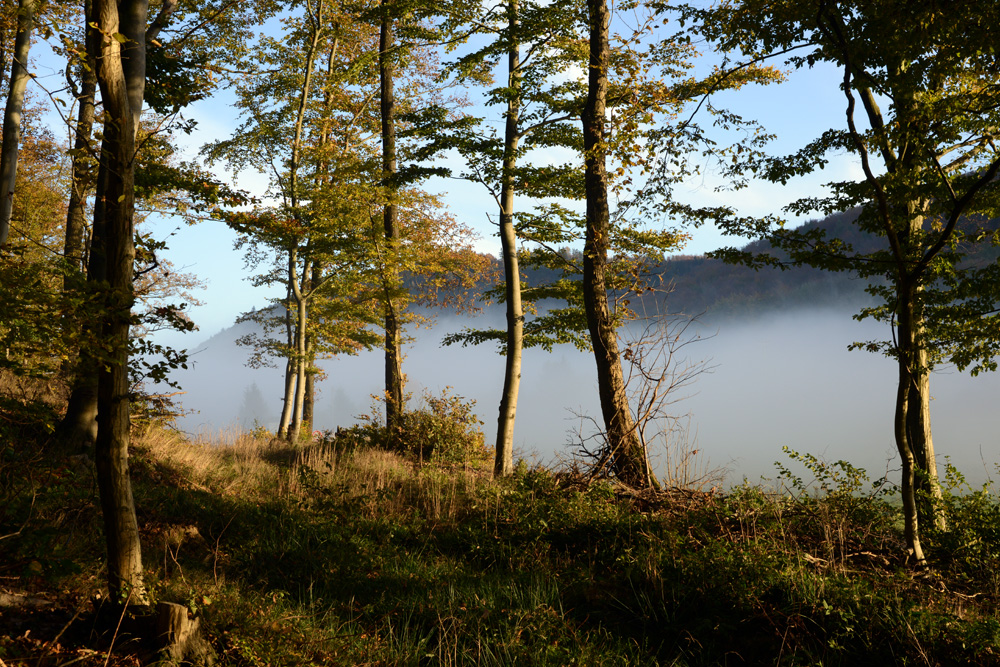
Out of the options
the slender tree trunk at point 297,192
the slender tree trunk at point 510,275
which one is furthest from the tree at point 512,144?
the slender tree trunk at point 297,192

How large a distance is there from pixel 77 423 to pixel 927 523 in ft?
35.7

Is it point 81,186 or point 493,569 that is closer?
point 493,569

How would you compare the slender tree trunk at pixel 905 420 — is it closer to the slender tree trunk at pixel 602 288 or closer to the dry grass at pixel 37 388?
the slender tree trunk at pixel 602 288

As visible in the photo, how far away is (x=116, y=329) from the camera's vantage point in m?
4.18

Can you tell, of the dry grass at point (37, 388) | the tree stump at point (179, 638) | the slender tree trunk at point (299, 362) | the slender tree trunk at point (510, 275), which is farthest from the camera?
the slender tree trunk at point (299, 362)

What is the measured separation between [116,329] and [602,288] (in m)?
6.33

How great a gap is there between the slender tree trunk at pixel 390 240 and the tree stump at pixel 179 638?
9.69 m

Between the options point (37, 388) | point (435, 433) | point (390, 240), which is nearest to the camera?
point (37, 388)

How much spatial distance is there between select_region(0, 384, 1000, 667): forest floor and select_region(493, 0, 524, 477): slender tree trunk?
317cm

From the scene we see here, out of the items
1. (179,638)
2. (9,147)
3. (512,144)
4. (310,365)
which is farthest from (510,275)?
(310,365)

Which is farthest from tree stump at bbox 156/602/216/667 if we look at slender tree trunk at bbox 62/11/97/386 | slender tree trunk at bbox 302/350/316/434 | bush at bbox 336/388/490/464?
slender tree trunk at bbox 302/350/316/434

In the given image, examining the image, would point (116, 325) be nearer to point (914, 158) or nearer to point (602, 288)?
point (602, 288)

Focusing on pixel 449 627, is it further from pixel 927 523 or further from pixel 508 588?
pixel 927 523

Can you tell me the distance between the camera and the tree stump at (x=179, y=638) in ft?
12.2
